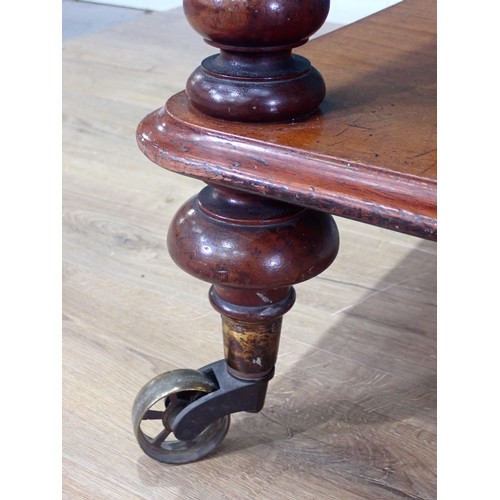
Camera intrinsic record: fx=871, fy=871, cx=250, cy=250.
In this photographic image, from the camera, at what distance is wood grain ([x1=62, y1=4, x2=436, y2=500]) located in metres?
0.72

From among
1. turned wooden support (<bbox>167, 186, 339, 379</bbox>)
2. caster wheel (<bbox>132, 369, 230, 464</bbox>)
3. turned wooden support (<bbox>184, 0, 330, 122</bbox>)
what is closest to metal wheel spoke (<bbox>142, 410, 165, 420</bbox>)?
caster wheel (<bbox>132, 369, 230, 464</bbox>)

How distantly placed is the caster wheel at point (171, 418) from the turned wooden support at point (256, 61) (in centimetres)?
23

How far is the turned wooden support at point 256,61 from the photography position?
0.51 m

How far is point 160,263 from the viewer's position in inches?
41.9

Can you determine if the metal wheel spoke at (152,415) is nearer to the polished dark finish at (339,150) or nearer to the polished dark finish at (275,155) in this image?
the polished dark finish at (275,155)

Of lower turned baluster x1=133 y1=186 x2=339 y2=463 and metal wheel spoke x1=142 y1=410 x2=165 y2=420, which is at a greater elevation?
lower turned baluster x1=133 y1=186 x2=339 y2=463

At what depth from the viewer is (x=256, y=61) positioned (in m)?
0.53

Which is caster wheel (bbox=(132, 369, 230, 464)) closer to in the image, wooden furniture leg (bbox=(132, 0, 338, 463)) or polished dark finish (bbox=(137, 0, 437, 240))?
wooden furniture leg (bbox=(132, 0, 338, 463))

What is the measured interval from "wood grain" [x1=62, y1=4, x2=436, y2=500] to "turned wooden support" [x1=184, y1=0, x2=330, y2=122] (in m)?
0.32

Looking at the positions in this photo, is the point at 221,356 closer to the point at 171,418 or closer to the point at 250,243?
the point at 171,418

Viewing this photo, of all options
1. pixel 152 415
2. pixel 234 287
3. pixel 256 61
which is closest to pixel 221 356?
pixel 152 415

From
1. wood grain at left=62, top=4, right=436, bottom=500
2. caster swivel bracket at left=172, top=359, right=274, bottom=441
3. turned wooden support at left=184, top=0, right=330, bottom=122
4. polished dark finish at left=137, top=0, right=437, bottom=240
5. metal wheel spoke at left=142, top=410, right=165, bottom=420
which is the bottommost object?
wood grain at left=62, top=4, right=436, bottom=500
